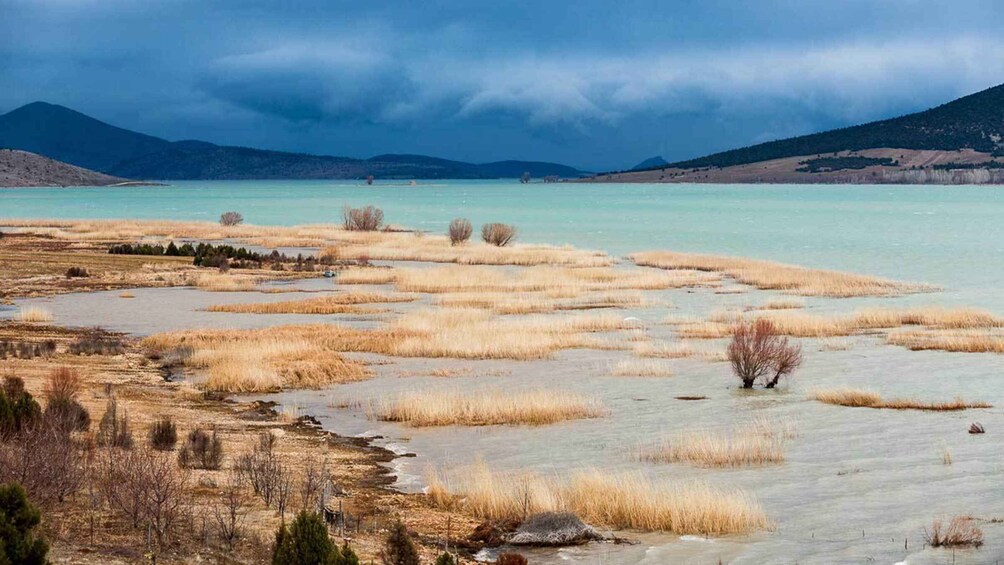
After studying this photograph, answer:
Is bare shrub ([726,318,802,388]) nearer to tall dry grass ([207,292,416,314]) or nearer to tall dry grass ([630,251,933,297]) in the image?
tall dry grass ([207,292,416,314])

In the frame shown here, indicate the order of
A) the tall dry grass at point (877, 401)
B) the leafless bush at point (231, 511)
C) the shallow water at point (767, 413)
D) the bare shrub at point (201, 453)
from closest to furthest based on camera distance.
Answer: the leafless bush at point (231, 511), the shallow water at point (767, 413), the bare shrub at point (201, 453), the tall dry grass at point (877, 401)

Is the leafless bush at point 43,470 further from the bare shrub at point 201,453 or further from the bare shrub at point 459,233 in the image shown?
the bare shrub at point 459,233

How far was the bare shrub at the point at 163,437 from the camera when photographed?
1622 centimetres

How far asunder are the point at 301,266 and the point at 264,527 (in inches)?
1871

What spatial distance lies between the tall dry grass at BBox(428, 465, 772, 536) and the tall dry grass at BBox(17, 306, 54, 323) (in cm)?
2358

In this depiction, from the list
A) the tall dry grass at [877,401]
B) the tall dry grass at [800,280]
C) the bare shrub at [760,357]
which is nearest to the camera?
the tall dry grass at [877,401]

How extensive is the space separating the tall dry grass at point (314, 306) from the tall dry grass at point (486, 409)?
57.6ft

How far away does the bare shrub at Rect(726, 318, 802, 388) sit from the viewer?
25375 mm

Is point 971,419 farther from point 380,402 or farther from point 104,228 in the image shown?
point 104,228

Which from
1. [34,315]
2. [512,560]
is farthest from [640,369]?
[34,315]

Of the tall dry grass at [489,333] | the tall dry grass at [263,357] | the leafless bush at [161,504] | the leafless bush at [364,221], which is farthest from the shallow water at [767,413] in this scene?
the leafless bush at [364,221]

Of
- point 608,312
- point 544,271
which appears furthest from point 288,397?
point 544,271

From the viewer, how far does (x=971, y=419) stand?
21422mm

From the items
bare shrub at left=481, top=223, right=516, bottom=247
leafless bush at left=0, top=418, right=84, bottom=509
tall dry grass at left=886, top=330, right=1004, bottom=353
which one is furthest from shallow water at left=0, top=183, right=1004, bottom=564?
bare shrub at left=481, top=223, right=516, bottom=247
